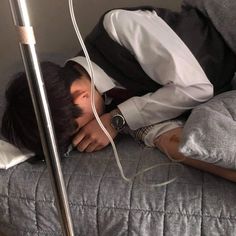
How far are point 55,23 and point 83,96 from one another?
65 cm

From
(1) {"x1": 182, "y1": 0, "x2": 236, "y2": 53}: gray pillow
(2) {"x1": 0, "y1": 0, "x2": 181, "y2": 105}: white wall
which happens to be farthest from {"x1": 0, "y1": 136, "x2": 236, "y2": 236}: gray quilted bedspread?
(2) {"x1": 0, "y1": 0, "x2": 181, "y2": 105}: white wall

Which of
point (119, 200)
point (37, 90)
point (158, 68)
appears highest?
point (37, 90)

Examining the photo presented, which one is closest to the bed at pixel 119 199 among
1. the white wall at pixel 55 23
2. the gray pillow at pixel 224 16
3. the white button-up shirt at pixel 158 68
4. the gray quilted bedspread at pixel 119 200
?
the gray quilted bedspread at pixel 119 200

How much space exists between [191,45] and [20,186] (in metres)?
0.58

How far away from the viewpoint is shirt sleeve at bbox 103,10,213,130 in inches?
40.5

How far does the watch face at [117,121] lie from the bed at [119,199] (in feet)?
0.16

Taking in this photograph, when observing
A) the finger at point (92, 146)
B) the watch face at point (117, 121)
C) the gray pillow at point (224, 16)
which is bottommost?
the finger at point (92, 146)

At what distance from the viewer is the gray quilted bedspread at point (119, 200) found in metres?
0.87

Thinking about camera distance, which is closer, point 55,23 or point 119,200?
point 119,200

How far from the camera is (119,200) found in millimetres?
926

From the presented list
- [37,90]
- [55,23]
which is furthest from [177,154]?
[55,23]

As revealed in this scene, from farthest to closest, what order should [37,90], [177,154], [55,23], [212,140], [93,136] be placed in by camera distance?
[55,23] → [93,136] → [177,154] → [212,140] → [37,90]

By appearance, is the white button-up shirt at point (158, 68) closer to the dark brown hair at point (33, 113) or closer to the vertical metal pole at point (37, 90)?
the dark brown hair at point (33, 113)

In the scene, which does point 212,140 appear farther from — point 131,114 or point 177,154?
point 131,114
